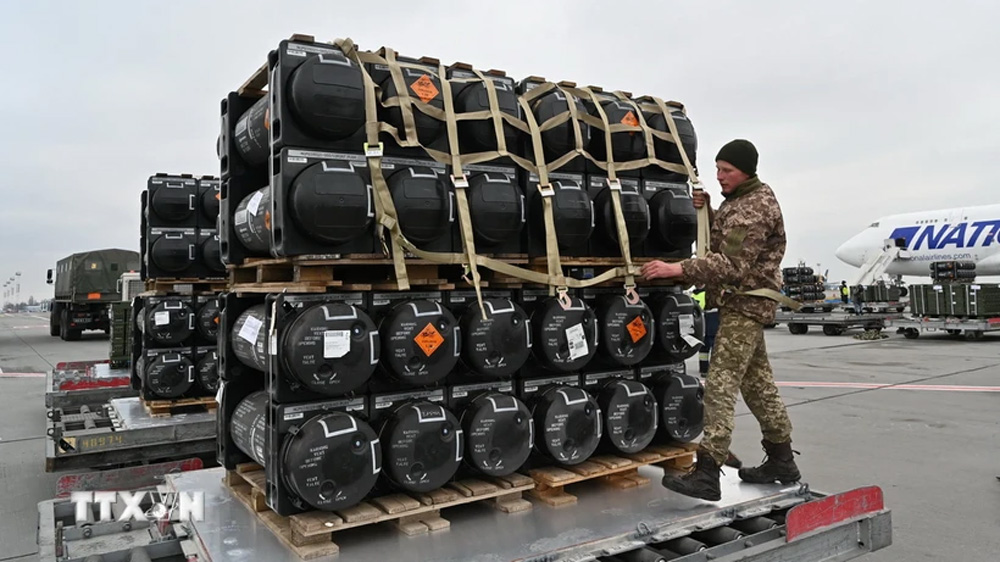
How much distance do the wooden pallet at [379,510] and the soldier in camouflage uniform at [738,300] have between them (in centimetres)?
86

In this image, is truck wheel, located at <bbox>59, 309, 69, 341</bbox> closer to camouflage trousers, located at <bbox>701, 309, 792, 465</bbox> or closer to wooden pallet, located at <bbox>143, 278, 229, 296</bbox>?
wooden pallet, located at <bbox>143, 278, 229, 296</bbox>

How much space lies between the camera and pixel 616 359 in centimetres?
366

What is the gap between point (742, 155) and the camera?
3.62 m

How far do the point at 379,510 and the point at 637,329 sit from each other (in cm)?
165

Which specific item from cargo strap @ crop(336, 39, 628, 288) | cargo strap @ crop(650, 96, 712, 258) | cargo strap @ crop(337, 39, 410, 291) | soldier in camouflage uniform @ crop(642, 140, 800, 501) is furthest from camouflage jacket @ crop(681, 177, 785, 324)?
cargo strap @ crop(337, 39, 410, 291)

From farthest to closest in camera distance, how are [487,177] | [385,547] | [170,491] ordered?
[170,491] < [487,177] < [385,547]

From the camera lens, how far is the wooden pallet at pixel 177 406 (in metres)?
6.21

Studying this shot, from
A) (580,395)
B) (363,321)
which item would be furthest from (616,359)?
(363,321)

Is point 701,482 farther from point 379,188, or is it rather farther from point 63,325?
point 63,325

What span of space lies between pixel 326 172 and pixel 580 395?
168 cm

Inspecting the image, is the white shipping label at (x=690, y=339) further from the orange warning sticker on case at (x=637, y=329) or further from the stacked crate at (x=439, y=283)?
the orange warning sticker on case at (x=637, y=329)

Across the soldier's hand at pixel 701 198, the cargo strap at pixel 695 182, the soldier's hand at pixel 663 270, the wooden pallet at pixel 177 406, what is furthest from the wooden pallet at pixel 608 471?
the wooden pallet at pixel 177 406

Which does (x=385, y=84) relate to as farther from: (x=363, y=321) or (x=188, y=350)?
(x=188, y=350)

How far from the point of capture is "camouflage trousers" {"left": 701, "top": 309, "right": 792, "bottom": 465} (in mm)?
3479
